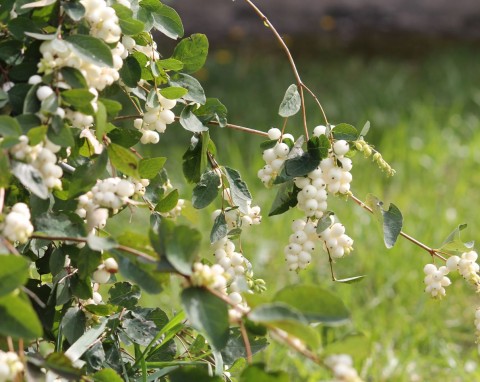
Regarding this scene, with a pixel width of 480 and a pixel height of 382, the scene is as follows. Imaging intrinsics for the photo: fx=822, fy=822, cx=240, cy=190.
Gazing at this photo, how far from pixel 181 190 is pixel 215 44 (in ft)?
7.29

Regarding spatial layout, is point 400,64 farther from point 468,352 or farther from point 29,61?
point 29,61

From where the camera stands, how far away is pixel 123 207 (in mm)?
933

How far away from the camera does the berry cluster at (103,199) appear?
802 millimetres

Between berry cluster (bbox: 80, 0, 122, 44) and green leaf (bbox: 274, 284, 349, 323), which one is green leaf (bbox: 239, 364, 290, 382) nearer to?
green leaf (bbox: 274, 284, 349, 323)

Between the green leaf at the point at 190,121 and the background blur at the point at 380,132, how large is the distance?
15.5 inches

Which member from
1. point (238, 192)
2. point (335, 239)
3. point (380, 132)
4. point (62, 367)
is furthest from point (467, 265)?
point (380, 132)

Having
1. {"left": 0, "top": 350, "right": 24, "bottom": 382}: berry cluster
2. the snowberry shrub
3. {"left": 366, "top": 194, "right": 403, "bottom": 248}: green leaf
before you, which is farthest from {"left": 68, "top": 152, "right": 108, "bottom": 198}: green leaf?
{"left": 366, "top": 194, "right": 403, "bottom": 248}: green leaf

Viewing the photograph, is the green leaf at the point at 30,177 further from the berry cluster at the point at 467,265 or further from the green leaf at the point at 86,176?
the berry cluster at the point at 467,265

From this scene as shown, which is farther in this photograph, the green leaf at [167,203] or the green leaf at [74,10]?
the green leaf at [167,203]

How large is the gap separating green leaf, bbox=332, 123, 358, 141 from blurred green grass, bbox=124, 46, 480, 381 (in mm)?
701

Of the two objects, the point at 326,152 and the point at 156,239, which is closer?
the point at 156,239

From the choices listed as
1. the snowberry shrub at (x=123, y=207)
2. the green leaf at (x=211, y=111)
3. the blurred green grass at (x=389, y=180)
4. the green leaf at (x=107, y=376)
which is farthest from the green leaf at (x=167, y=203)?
the blurred green grass at (x=389, y=180)

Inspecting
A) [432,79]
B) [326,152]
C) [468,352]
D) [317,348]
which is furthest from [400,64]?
[317,348]

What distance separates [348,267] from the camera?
7.37 feet
